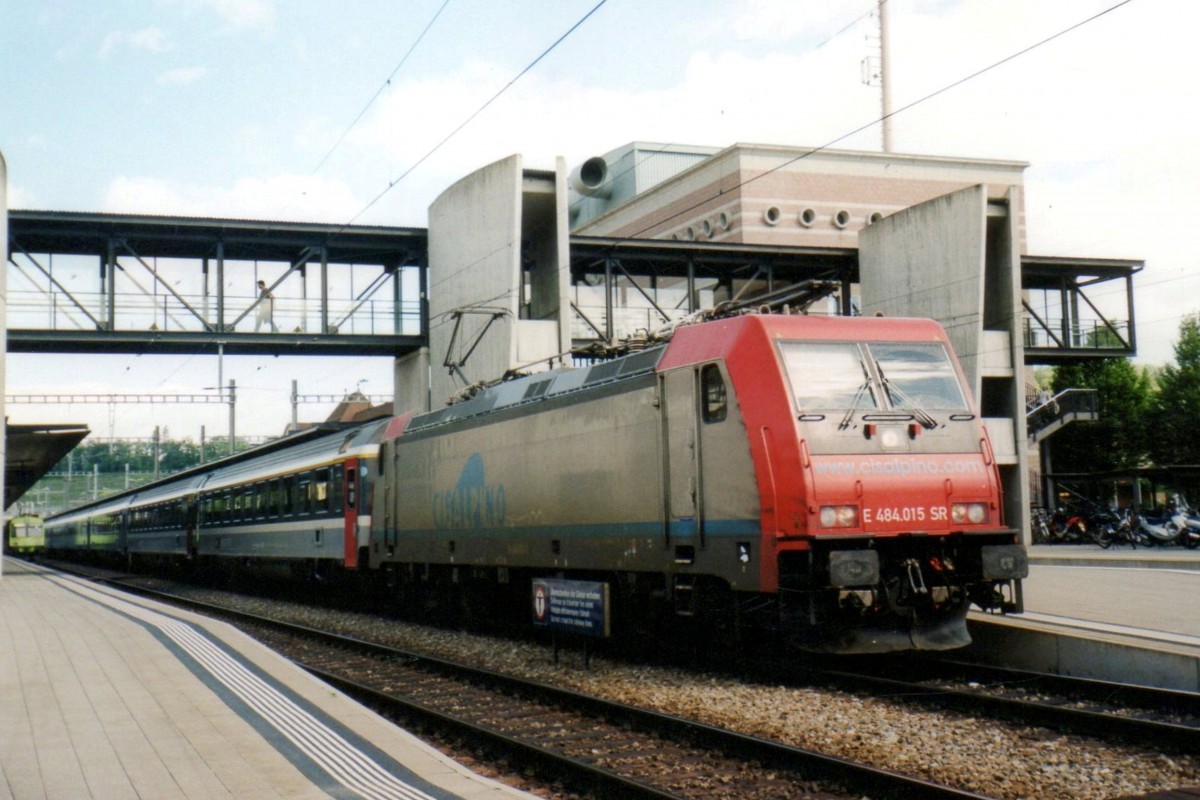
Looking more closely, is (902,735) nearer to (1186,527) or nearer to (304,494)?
(304,494)

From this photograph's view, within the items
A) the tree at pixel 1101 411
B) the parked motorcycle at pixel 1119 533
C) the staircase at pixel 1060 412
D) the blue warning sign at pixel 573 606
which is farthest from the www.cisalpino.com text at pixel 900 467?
the tree at pixel 1101 411

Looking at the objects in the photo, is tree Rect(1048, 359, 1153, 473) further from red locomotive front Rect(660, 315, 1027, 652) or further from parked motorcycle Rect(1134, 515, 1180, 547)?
red locomotive front Rect(660, 315, 1027, 652)

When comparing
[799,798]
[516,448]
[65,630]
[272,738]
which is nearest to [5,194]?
[65,630]

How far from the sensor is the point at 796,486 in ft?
35.3

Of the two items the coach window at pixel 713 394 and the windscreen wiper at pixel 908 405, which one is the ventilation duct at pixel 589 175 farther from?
the windscreen wiper at pixel 908 405

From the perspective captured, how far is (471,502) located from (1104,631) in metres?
8.66

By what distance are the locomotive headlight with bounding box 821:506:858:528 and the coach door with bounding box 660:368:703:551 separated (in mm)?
1496

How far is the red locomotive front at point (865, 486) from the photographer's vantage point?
35.3 ft

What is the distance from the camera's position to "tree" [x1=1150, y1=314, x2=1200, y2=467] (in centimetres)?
5025

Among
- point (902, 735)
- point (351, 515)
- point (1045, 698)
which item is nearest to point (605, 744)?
point (902, 735)

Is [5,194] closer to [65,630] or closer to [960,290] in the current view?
[65,630]

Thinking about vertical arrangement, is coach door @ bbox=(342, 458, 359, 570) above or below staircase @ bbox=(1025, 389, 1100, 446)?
below

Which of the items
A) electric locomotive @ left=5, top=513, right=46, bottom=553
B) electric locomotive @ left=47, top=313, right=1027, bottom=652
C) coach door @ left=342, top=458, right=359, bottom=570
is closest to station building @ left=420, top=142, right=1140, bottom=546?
coach door @ left=342, top=458, right=359, bottom=570

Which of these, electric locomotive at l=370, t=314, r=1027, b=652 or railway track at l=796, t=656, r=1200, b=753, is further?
electric locomotive at l=370, t=314, r=1027, b=652
